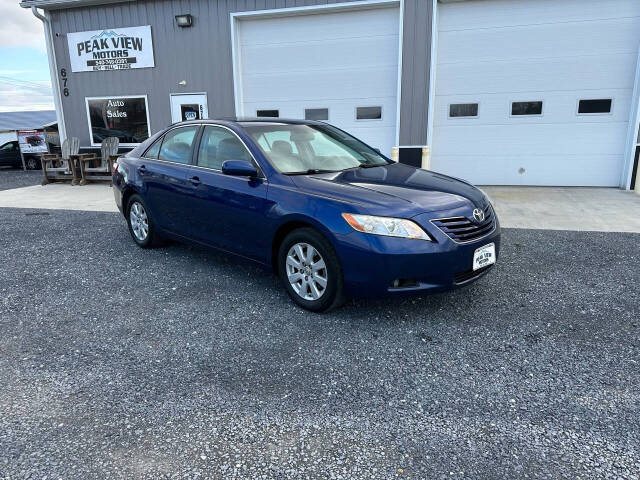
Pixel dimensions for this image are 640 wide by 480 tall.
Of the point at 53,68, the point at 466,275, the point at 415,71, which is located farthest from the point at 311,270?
the point at 53,68

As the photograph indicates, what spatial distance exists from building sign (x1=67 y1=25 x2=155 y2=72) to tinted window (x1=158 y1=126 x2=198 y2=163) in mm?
6825

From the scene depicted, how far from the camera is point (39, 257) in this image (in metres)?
5.34

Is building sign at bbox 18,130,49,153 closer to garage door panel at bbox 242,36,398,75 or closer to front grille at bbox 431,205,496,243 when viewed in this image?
garage door panel at bbox 242,36,398,75

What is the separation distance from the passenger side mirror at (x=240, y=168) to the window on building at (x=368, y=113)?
6580mm

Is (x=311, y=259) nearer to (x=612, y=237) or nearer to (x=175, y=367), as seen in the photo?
(x=175, y=367)

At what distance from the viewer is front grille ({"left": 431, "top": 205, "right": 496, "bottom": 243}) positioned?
10.8 feet

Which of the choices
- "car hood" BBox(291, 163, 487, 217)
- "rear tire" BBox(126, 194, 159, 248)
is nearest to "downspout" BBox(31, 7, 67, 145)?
"rear tire" BBox(126, 194, 159, 248)

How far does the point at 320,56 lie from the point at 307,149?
257 inches

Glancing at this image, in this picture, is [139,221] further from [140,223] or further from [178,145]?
[178,145]

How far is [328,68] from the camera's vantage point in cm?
1002

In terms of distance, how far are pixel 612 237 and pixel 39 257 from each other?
6.75 m

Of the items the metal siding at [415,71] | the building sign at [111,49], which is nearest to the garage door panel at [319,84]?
the metal siding at [415,71]

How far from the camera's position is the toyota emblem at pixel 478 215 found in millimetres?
3498

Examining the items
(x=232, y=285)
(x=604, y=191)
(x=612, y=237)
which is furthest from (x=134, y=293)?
(x=604, y=191)
